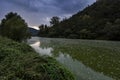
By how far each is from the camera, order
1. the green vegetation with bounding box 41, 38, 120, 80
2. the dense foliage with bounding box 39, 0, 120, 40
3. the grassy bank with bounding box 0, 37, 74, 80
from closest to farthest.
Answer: the grassy bank with bounding box 0, 37, 74, 80, the green vegetation with bounding box 41, 38, 120, 80, the dense foliage with bounding box 39, 0, 120, 40

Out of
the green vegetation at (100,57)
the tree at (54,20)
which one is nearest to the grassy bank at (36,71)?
the green vegetation at (100,57)

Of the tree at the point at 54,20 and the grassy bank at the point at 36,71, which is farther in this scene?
the tree at the point at 54,20

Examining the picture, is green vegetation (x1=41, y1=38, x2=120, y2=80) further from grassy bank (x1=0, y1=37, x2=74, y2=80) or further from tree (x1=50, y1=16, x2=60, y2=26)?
tree (x1=50, y1=16, x2=60, y2=26)

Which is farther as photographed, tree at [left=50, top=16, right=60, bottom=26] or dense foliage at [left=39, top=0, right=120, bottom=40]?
tree at [left=50, top=16, right=60, bottom=26]

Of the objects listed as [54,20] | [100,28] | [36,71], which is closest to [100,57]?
[36,71]

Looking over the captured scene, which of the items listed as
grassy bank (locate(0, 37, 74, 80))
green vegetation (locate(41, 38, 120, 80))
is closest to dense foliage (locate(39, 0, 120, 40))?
green vegetation (locate(41, 38, 120, 80))

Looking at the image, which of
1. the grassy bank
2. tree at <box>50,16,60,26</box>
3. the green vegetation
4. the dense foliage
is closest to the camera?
the grassy bank

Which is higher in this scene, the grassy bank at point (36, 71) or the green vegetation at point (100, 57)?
the grassy bank at point (36, 71)

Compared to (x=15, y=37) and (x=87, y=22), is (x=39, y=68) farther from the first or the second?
(x=87, y=22)

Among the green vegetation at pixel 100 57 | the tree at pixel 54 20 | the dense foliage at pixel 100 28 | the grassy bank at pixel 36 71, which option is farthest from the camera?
the tree at pixel 54 20

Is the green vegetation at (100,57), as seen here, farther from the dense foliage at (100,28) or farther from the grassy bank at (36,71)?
the dense foliage at (100,28)

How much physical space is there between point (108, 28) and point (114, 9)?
21.7 m

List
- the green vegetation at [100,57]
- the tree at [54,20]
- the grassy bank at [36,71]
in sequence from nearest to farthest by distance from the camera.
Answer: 1. the grassy bank at [36,71]
2. the green vegetation at [100,57]
3. the tree at [54,20]

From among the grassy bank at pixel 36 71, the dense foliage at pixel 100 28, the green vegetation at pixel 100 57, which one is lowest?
the green vegetation at pixel 100 57
